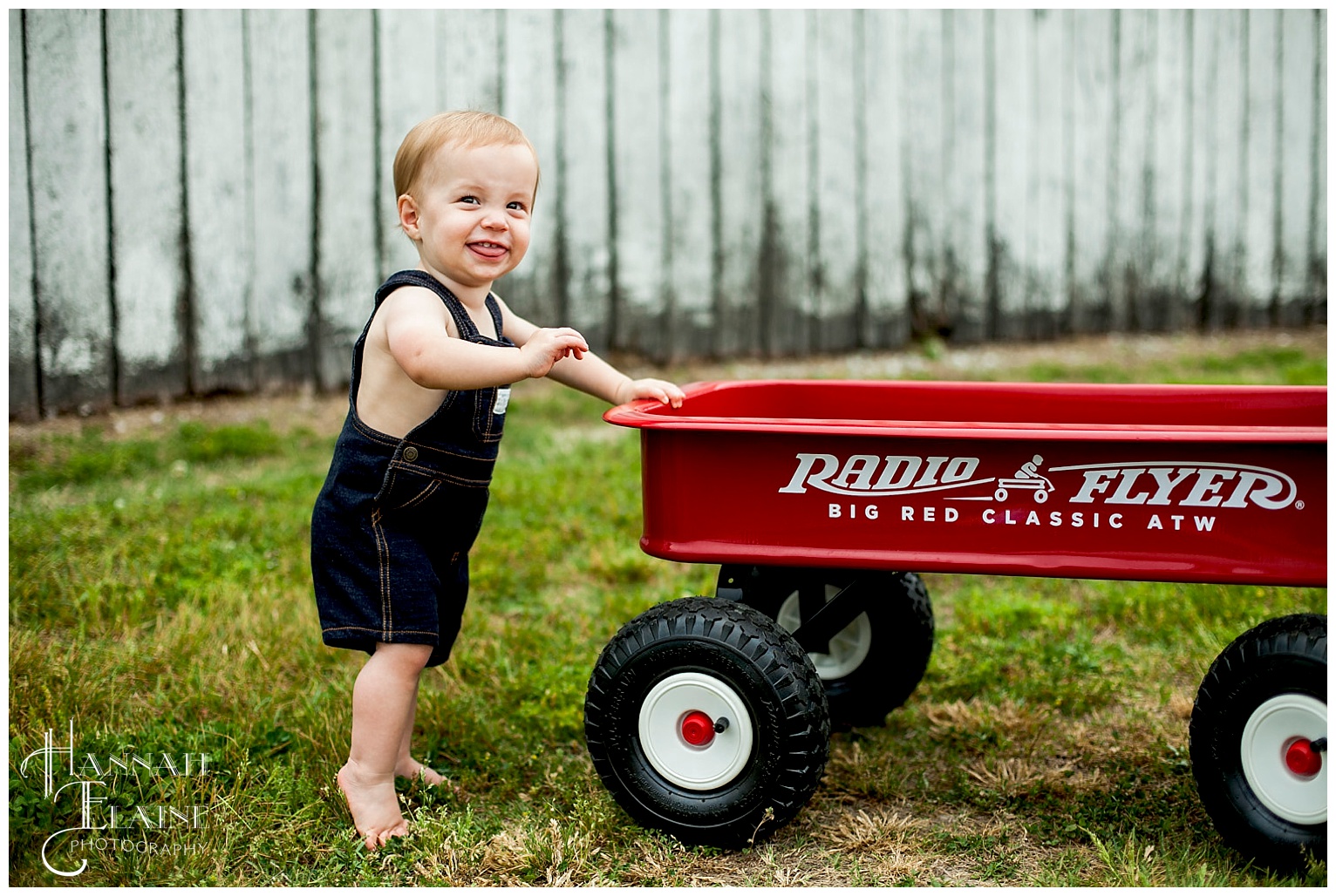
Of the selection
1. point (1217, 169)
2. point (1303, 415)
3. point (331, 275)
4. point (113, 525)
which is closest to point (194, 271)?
point (331, 275)

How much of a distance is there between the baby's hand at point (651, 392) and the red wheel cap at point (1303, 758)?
3.98 feet

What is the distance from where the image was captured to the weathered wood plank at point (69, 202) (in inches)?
180

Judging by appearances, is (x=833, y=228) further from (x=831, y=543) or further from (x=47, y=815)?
(x=47, y=815)

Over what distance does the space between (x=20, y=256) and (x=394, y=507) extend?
3.09 meters

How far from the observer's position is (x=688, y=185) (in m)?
5.89

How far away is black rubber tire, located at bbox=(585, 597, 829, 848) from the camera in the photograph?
2152mm

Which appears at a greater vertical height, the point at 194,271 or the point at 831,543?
the point at 194,271

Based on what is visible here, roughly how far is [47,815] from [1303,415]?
102 inches

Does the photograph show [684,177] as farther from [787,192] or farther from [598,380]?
[598,380]

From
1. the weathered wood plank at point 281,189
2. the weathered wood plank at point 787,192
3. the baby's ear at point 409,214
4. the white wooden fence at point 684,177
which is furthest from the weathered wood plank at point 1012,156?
the baby's ear at point 409,214

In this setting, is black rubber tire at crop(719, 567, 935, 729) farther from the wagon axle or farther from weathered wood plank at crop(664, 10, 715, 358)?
weathered wood plank at crop(664, 10, 715, 358)

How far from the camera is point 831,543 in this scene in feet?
7.21

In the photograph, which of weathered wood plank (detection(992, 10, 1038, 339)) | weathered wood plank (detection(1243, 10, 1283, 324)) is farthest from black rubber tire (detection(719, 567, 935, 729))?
weathered wood plank (detection(1243, 10, 1283, 324))

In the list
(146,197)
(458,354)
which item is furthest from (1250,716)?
(146,197)
